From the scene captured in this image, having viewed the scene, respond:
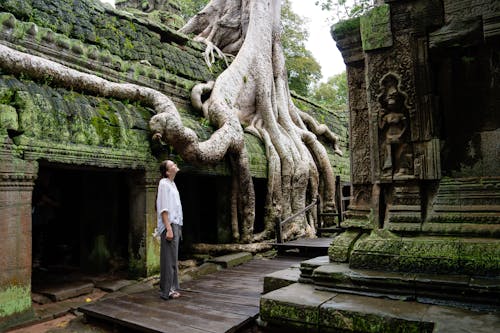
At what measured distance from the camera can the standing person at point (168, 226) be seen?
4.18 m

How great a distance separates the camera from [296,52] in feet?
64.6

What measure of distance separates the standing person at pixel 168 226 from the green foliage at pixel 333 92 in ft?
68.6

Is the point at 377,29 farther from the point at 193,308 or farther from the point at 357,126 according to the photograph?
the point at 193,308

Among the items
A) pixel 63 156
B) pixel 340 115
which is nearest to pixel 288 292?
pixel 63 156

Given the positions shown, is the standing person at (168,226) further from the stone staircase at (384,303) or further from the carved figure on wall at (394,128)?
the carved figure on wall at (394,128)

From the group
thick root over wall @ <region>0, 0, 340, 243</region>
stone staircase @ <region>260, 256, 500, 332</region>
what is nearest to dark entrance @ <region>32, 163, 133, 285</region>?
thick root over wall @ <region>0, 0, 340, 243</region>

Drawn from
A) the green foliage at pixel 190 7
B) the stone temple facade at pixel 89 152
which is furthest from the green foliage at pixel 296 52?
the stone temple facade at pixel 89 152

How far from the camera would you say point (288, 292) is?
3225 mm

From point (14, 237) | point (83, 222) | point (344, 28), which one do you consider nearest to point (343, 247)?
point (344, 28)

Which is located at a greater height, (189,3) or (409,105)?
(189,3)

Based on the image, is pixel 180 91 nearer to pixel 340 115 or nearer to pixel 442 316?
pixel 442 316

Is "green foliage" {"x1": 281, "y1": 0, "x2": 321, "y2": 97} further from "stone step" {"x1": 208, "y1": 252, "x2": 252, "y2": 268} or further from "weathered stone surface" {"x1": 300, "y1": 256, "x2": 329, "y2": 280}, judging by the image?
"weathered stone surface" {"x1": 300, "y1": 256, "x2": 329, "y2": 280}

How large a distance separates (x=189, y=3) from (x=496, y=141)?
17.2 meters

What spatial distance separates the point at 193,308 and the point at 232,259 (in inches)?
93.5
